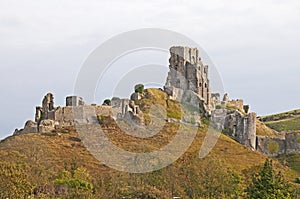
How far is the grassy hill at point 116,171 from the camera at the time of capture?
3152 inches

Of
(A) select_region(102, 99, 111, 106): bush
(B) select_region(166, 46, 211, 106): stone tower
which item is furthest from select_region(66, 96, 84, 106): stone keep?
(B) select_region(166, 46, 211, 106): stone tower

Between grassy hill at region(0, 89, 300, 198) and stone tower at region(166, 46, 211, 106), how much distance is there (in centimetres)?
2475

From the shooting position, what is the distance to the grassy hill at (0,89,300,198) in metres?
80.1

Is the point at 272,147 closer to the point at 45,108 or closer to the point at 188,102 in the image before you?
the point at 188,102

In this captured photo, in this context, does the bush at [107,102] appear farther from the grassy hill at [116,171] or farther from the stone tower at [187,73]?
the stone tower at [187,73]

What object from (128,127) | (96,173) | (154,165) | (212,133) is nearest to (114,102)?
(128,127)

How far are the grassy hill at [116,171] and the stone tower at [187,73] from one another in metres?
24.7

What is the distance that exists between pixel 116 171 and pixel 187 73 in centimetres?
7073

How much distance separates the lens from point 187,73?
171 meters

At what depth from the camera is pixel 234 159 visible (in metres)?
133

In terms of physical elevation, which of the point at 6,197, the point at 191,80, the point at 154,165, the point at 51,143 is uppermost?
the point at 191,80

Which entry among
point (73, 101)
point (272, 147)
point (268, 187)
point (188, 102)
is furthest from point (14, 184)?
point (188, 102)

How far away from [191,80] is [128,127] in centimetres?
3829

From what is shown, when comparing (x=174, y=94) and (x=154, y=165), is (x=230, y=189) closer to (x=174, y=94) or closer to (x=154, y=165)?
(x=154, y=165)
